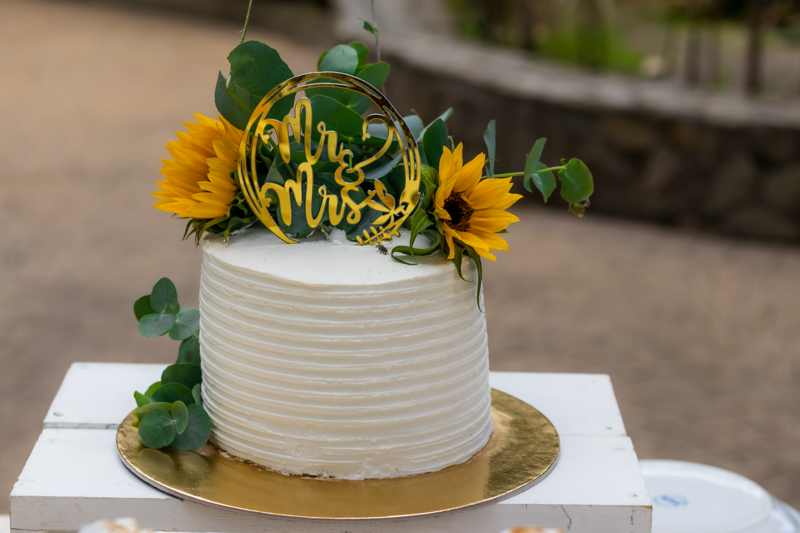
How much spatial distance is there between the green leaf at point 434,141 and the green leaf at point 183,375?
1.42ft

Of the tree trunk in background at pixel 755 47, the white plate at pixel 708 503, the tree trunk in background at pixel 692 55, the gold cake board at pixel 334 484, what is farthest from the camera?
the tree trunk in background at pixel 692 55

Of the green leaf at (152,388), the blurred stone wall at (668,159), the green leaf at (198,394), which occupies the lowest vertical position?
the blurred stone wall at (668,159)

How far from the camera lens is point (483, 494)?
1.01 meters

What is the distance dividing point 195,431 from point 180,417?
0.03 meters

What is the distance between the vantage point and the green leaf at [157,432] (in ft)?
3.59

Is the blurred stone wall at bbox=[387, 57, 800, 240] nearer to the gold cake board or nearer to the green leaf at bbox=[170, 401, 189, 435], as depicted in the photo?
the gold cake board

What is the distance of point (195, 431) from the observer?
3.60 ft

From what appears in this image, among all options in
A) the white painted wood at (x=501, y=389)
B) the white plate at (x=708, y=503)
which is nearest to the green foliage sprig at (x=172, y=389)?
the white painted wood at (x=501, y=389)

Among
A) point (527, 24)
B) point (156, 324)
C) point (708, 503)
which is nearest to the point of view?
point (156, 324)

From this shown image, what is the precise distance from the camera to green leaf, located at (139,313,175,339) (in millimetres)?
1177

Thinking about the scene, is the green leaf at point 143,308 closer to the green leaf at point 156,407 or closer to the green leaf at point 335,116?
the green leaf at point 156,407

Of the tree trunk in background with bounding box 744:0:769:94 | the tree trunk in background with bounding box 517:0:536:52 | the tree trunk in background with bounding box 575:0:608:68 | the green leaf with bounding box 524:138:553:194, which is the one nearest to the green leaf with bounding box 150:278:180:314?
the green leaf with bounding box 524:138:553:194

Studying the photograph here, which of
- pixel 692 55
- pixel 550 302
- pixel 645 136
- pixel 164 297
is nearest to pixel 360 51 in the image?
pixel 164 297

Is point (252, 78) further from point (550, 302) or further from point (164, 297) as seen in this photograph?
point (550, 302)
